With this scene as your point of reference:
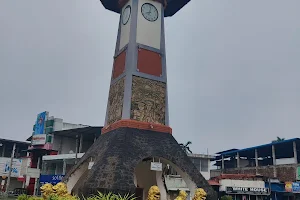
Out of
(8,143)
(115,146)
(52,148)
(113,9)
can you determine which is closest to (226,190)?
(115,146)

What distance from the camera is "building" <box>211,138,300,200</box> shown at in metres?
29.2

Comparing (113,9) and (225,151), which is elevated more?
(113,9)

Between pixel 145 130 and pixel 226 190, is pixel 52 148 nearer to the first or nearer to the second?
pixel 226 190

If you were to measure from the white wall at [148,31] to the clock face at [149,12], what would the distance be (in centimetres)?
22

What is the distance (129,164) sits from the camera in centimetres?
1352

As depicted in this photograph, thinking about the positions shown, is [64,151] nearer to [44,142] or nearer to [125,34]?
[44,142]

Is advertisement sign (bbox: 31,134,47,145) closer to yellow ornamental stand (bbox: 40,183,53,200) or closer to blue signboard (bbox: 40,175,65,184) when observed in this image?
blue signboard (bbox: 40,175,65,184)

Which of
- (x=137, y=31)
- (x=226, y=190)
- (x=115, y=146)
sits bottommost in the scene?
(x=226, y=190)

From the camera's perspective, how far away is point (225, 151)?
4166 centimetres

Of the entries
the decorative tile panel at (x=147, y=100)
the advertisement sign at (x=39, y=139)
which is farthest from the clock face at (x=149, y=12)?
Answer: the advertisement sign at (x=39, y=139)

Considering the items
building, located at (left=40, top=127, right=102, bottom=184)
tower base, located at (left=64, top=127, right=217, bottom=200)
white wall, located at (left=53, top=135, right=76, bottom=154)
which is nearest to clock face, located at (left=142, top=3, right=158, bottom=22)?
tower base, located at (left=64, top=127, right=217, bottom=200)

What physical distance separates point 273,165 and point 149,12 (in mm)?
22514

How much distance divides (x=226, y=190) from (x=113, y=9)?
19.2 metres

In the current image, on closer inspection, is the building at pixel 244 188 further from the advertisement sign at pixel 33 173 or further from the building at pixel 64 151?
the advertisement sign at pixel 33 173
